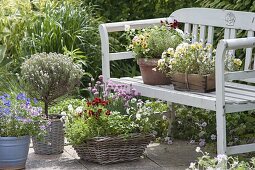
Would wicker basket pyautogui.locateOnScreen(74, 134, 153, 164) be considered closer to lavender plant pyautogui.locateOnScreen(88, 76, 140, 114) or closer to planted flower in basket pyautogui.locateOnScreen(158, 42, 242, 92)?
lavender plant pyautogui.locateOnScreen(88, 76, 140, 114)

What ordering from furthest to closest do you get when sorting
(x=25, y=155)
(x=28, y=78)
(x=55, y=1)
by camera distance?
(x=55, y=1) → (x=28, y=78) → (x=25, y=155)

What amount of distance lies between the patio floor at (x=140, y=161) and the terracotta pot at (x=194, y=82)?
56 cm

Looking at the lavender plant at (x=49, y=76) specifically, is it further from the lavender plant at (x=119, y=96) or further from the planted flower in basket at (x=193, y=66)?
the planted flower in basket at (x=193, y=66)

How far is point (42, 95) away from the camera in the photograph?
5.74 meters

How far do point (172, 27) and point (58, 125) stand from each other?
1.23 metres

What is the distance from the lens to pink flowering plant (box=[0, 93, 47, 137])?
5.21 m

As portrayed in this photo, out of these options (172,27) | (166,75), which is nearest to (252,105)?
(166,75)

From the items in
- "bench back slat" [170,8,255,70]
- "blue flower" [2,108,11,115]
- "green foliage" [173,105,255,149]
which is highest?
"bench back slat" [170,8,255,70]

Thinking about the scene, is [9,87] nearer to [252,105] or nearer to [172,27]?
[172,27]

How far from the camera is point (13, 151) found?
17.2 ft

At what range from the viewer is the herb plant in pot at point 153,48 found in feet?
19.0

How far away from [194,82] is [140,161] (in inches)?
28.6

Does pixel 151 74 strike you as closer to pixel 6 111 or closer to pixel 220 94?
pixel 220 94

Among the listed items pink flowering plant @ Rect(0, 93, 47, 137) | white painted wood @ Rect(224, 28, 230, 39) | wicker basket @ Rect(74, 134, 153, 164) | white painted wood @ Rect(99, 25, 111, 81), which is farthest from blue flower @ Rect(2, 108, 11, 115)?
white painted wood @ Rect(224, 28, 230, 39)
